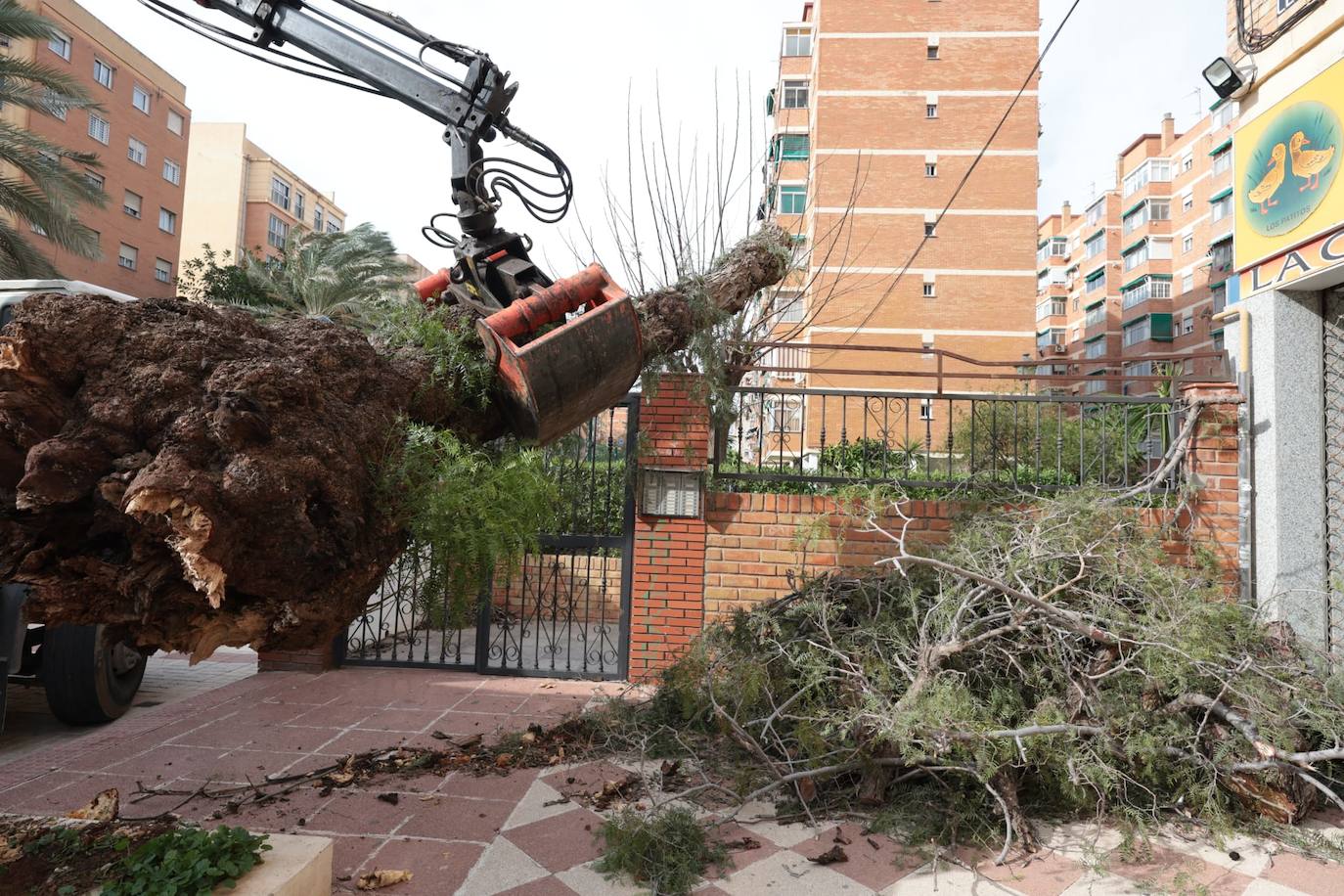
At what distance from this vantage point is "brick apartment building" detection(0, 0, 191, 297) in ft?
85.2

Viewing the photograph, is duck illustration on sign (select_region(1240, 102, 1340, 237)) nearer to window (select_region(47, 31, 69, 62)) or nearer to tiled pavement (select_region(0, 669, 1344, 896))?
tiled pavement (select_region(0, 669, 1344, 896))

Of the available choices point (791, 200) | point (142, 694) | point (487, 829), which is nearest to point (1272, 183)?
point (487, 829)

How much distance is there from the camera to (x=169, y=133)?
32.3 metres

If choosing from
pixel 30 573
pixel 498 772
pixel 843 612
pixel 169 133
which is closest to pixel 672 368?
pixel 843 612

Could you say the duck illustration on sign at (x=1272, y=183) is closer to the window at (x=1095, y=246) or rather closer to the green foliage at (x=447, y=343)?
the green foliage at (x=447, y=343)

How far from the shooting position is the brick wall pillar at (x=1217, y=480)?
5.50 metres

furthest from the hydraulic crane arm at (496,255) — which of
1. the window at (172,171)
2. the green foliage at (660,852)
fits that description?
the window at (172,171)

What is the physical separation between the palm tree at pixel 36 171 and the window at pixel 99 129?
18.3m

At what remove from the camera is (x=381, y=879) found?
2.98 metres

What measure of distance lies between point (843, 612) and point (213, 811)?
348 cm

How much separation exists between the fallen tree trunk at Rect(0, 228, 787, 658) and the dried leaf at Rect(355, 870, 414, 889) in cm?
123

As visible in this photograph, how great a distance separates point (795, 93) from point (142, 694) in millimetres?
31645

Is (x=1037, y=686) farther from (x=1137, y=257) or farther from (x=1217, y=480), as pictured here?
(x=1137, y=257)

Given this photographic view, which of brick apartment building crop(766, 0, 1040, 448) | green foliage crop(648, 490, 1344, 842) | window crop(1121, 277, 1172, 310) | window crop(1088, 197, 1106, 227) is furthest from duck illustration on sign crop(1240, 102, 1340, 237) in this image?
window crop(1088, 197, 1106, 227)
